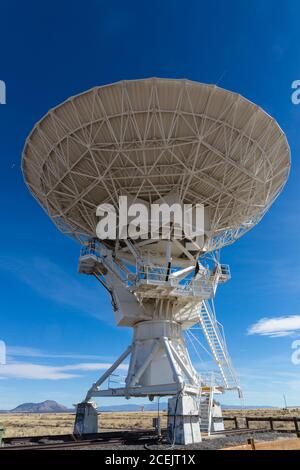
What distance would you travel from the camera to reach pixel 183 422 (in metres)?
12.1

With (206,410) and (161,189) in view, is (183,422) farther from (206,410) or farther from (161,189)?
(161,189)

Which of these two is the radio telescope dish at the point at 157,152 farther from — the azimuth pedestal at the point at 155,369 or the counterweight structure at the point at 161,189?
the azimuth pedestal at the point at 155,369

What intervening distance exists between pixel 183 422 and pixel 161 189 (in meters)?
9.34

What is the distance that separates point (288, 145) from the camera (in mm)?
16797

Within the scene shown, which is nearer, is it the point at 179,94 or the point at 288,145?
the point at 179,94

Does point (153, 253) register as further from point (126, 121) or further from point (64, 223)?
point (126, 121)

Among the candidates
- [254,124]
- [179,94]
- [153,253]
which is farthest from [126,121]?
[153,253]

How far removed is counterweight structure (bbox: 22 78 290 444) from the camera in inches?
554

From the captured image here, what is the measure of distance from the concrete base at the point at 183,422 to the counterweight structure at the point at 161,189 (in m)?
0.04

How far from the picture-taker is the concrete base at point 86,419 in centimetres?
1681
